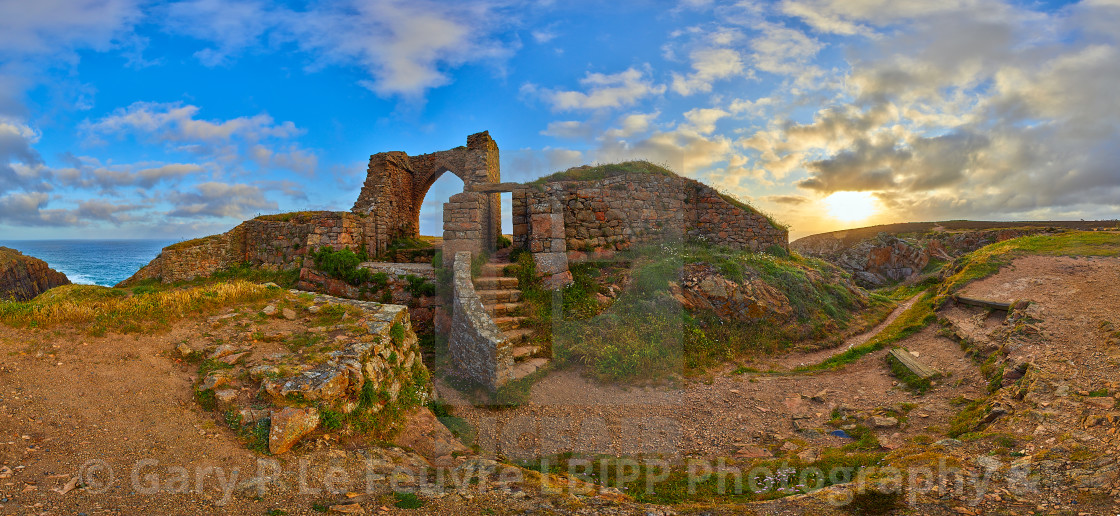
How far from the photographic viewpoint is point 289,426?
4.68 metres

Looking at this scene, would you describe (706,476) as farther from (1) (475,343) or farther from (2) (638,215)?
(2) (638,215)

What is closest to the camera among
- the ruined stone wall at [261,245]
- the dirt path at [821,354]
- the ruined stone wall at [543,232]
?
the dirt path at [821,354]

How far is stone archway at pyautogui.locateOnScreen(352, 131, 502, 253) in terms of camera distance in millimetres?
14750

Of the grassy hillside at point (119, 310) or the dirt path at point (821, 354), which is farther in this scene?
the dirt path at point (821, 354)

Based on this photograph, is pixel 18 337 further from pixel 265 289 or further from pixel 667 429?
pixel 667 429

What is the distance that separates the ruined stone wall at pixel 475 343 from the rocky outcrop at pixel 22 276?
20.5m

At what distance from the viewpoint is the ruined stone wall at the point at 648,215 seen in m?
13.4

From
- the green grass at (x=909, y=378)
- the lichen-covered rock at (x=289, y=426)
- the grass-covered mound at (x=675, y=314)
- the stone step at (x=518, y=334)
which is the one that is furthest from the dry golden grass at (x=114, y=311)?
the green grass at (x=909, y=378)

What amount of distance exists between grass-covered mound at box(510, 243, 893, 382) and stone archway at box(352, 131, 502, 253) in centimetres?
374

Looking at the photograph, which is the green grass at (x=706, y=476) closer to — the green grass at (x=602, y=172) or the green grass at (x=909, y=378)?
the green grass at (x=909, y=378)

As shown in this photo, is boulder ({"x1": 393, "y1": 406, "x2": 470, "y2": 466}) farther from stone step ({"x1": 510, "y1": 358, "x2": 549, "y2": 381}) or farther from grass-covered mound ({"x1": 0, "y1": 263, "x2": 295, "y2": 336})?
grass-covered mound ({"x1": 0, "y1": 263, "x2": 295, "y2": 336})

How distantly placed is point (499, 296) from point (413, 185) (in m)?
11.2

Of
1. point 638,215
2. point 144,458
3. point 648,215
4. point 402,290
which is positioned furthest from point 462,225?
point 144,458

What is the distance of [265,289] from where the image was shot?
8188 mm
